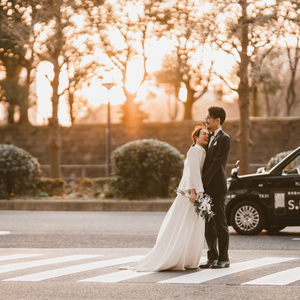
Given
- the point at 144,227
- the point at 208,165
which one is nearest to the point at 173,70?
the point at 144,227

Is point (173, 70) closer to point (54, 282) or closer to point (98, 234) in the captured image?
point (98, 234)

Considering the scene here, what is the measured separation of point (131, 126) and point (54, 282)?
64.0ft

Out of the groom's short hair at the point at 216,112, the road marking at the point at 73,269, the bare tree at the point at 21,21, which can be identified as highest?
the bare tree at the point at 21,21

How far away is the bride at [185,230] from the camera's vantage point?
21.5 feet

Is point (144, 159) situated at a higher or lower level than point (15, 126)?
lower

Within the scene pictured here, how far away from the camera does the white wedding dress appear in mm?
6559

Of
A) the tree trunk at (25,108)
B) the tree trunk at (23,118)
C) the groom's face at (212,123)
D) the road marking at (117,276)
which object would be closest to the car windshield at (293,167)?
the groom's face at (212,123)

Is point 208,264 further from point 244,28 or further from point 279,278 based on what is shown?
point 244,28

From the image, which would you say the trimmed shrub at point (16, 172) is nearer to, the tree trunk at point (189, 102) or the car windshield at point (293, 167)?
the car windshield at point (293, 167)

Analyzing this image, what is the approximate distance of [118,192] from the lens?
659 inches

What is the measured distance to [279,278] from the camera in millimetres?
6281

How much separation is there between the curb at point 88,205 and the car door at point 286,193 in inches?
212

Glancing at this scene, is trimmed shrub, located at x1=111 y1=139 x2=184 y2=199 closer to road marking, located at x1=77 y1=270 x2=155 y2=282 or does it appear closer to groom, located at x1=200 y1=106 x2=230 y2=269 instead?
groom, located at x1=200 y1=106 x2=230 y2=269

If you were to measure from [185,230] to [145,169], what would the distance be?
990 centimetres
